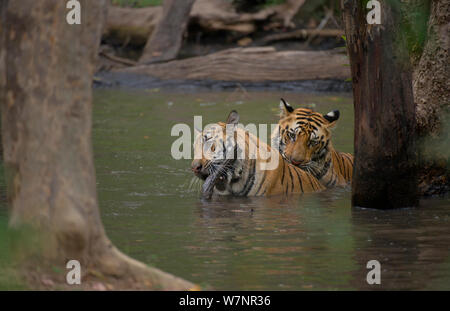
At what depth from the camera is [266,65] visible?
16609 mm

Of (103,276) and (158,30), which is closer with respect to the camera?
(103,276)

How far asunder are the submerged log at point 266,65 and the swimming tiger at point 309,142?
8084 mm

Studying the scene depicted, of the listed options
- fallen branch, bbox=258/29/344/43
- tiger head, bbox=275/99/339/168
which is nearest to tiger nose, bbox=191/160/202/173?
tiger head, bbox=275/99/339/168

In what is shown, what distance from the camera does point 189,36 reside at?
65.3 feet

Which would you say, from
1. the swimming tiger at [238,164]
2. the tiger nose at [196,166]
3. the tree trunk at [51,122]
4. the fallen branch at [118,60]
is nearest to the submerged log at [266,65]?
the fallen branch at [118,60]

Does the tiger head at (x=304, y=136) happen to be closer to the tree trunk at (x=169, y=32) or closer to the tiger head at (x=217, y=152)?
the tiger head at (x=217, y=152)

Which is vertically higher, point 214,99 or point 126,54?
point 126,54

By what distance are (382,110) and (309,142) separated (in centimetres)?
180

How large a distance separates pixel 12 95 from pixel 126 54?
53.2 feet

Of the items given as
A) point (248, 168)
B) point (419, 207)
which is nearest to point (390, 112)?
point (419, 207)

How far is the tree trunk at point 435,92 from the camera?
24.4 feet

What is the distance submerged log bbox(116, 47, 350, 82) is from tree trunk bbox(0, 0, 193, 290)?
12.6 meters

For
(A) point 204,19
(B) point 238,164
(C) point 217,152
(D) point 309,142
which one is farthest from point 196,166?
(A) point 204,19
